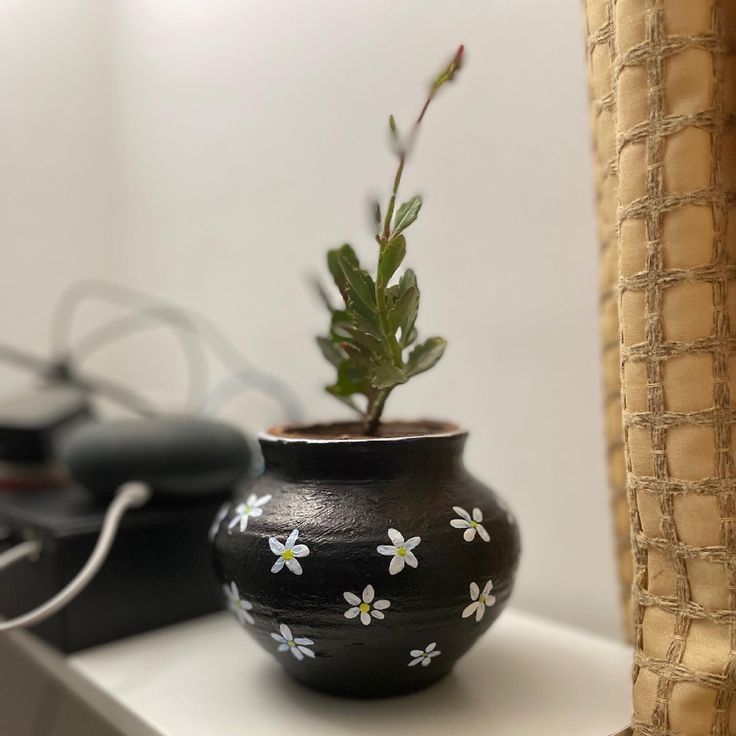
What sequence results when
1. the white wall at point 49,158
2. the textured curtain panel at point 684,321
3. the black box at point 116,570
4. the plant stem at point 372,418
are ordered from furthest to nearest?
the white wall at point 49,158
the black box at point 116,570
the plant stem at point 372,418
the textured curtain panel at point 684,321

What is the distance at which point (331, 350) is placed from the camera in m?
0.52

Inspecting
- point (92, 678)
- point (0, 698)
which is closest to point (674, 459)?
point (92, 678)

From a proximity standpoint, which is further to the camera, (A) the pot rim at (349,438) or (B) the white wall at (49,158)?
(B) the white wall at (49,158)

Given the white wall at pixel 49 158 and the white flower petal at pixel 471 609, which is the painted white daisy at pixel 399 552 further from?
the white wall at pixel 49 158

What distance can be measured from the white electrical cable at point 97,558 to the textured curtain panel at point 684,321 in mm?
387

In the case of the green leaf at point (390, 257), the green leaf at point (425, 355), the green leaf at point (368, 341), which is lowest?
the green leaf at point (425, 355)

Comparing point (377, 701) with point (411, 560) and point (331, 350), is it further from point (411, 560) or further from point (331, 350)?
point (331, 350)

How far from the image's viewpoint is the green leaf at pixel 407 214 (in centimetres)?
45

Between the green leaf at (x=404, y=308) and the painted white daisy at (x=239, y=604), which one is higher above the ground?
the green leaf at (x=404, y=308)

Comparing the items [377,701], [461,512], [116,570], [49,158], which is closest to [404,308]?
[461,512]

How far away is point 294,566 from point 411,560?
67 mm

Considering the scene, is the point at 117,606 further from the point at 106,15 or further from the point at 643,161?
the point at 106,15

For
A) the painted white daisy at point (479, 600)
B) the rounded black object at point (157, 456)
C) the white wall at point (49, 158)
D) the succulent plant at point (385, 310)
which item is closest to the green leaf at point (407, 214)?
the succulent plant at point (385, 310)

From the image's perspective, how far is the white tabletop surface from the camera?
0.46 m
